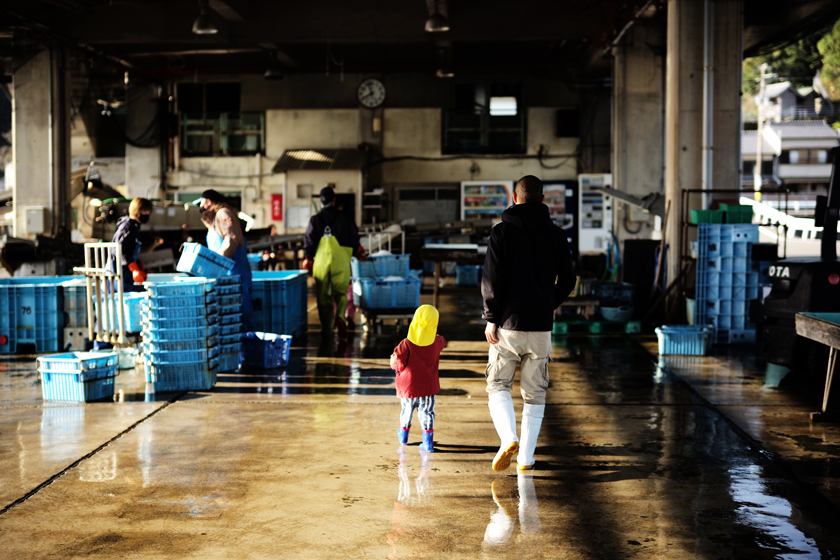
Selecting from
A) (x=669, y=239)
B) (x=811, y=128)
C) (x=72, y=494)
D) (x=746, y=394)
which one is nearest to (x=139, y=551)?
(x=72, y=494)

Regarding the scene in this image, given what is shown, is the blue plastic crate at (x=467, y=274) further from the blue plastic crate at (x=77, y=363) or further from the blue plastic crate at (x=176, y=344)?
the blue plastic crate at (x=77, y=363)

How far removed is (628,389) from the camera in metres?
7.17

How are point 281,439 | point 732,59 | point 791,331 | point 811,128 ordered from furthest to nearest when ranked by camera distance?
1. point 811,128
2. point 732,59
3. point 791,331
4. point 281,439

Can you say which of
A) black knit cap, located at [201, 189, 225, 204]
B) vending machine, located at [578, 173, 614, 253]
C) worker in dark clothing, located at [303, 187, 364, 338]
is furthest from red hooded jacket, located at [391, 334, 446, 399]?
vending machine, located at [578, 173, 614, 253]

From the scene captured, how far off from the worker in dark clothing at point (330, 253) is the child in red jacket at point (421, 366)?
4803 millimetres

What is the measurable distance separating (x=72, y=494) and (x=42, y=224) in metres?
13.6

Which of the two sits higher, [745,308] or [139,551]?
[745,308]

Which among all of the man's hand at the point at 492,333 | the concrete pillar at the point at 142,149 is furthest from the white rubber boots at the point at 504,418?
the concrete pillar at the point at 142,149

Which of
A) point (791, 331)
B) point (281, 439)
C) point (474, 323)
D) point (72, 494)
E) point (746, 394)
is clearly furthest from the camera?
point (474, 323)

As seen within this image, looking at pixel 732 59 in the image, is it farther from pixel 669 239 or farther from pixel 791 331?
pixel 791 331

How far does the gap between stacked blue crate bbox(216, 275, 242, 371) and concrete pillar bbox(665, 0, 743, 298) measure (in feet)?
20.7

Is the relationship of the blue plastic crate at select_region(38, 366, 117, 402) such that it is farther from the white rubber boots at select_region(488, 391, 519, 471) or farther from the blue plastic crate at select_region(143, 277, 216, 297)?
the white rubber boots at select_region(488, 391, 519, 471)

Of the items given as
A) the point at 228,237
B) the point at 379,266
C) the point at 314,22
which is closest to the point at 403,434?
the point at 228,237

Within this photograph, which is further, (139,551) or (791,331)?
(791,331)
